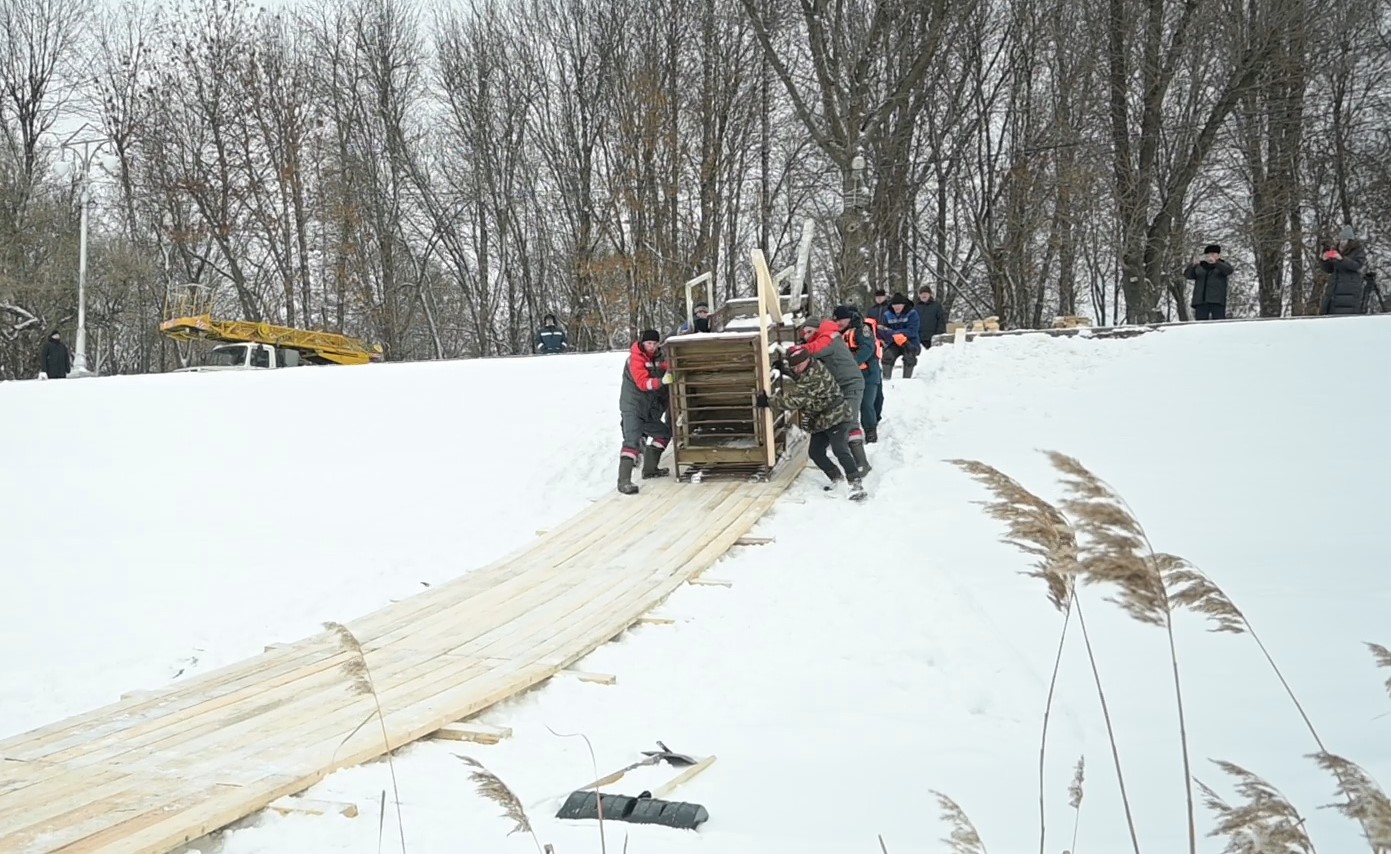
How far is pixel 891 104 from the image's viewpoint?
20938 mm

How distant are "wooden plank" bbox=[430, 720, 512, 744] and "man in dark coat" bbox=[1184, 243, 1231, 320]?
14.6 meters

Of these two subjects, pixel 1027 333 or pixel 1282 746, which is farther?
pixel 1027 333

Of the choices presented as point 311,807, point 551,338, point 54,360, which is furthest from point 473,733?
point 54,360

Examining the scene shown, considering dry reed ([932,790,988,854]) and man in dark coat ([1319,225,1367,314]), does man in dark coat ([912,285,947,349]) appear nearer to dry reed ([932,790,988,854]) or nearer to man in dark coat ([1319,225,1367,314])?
man in dark coat ([1319,225,1367,314])

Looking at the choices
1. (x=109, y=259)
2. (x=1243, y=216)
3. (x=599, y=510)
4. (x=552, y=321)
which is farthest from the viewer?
(x=109, y=259)

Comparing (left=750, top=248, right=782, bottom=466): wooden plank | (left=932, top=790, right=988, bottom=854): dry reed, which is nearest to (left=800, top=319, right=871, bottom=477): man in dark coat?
(left=750, top=248, right=782, bottom=466): wooden plank

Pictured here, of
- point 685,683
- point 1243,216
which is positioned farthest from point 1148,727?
point 1243,216

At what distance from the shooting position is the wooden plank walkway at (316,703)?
408 cm

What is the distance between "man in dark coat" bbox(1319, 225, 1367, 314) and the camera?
14.9 metres

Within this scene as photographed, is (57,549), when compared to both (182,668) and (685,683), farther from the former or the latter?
(685,683)

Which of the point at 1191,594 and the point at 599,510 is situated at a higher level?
the point at 1191,594

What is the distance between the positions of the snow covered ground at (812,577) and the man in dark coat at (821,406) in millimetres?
434

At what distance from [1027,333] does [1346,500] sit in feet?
21.1

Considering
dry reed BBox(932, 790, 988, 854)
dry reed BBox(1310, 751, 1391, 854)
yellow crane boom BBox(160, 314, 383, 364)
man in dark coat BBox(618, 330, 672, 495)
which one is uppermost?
yellow crane boom BBox(160, 314, 383, 364)
